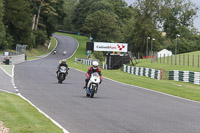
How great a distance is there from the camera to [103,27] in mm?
117312

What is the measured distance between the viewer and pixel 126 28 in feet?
366

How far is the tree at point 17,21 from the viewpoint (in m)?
80.8

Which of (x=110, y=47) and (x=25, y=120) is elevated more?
(x=110, y=47)

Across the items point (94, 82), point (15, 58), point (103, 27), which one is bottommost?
point (94, 82)

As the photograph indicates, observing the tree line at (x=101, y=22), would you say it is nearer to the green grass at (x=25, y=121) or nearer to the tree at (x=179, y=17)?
the tree at (x=179, y=17)

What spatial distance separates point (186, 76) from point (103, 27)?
84.5 metres

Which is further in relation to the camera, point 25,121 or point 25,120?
point 25,120

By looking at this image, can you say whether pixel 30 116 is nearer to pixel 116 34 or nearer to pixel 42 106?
pixel 42 106

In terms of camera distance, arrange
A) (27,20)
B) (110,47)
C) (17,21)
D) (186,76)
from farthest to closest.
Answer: (27,20), (17,21), (110,47), (186,76)

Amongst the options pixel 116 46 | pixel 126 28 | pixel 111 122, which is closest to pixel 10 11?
pixel 116 46

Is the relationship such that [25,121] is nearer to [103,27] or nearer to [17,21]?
[17,21]

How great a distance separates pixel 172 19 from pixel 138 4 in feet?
145

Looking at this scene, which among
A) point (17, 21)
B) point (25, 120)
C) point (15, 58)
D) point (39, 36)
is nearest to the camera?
point (25, 120)

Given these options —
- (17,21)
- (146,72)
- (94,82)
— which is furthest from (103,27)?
(94,82)
